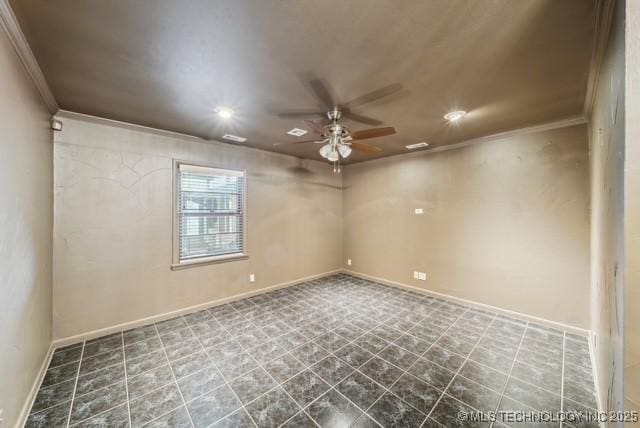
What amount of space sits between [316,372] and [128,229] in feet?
9.25

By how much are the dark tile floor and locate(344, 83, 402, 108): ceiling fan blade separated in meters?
2.58

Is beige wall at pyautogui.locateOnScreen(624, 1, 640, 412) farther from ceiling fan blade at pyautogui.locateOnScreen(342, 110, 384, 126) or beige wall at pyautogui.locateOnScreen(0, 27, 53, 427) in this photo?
beige wall at pyautogui.locateOnScreen(0, 27, 53, 427)

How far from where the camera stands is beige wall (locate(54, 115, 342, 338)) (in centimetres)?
267

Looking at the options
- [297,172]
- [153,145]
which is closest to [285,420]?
[153,145]

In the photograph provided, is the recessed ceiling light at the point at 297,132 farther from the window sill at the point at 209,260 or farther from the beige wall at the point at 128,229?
the window sill at the point at 209,260

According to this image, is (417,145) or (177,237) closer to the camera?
(177,237)

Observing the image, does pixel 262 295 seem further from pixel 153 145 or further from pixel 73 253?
pixel 153 145

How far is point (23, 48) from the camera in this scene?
159 cm

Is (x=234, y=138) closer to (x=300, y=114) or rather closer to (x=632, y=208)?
(x=300, y=114)

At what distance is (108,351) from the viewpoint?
253 centimetres

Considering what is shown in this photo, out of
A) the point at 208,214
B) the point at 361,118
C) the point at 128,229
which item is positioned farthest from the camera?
the point at 208,214

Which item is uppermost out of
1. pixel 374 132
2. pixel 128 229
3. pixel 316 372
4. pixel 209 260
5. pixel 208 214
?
pixel 374 132

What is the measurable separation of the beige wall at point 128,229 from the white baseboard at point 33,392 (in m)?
0.42

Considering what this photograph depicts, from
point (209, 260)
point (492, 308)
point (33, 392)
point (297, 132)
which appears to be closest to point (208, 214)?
point (209, 260)
